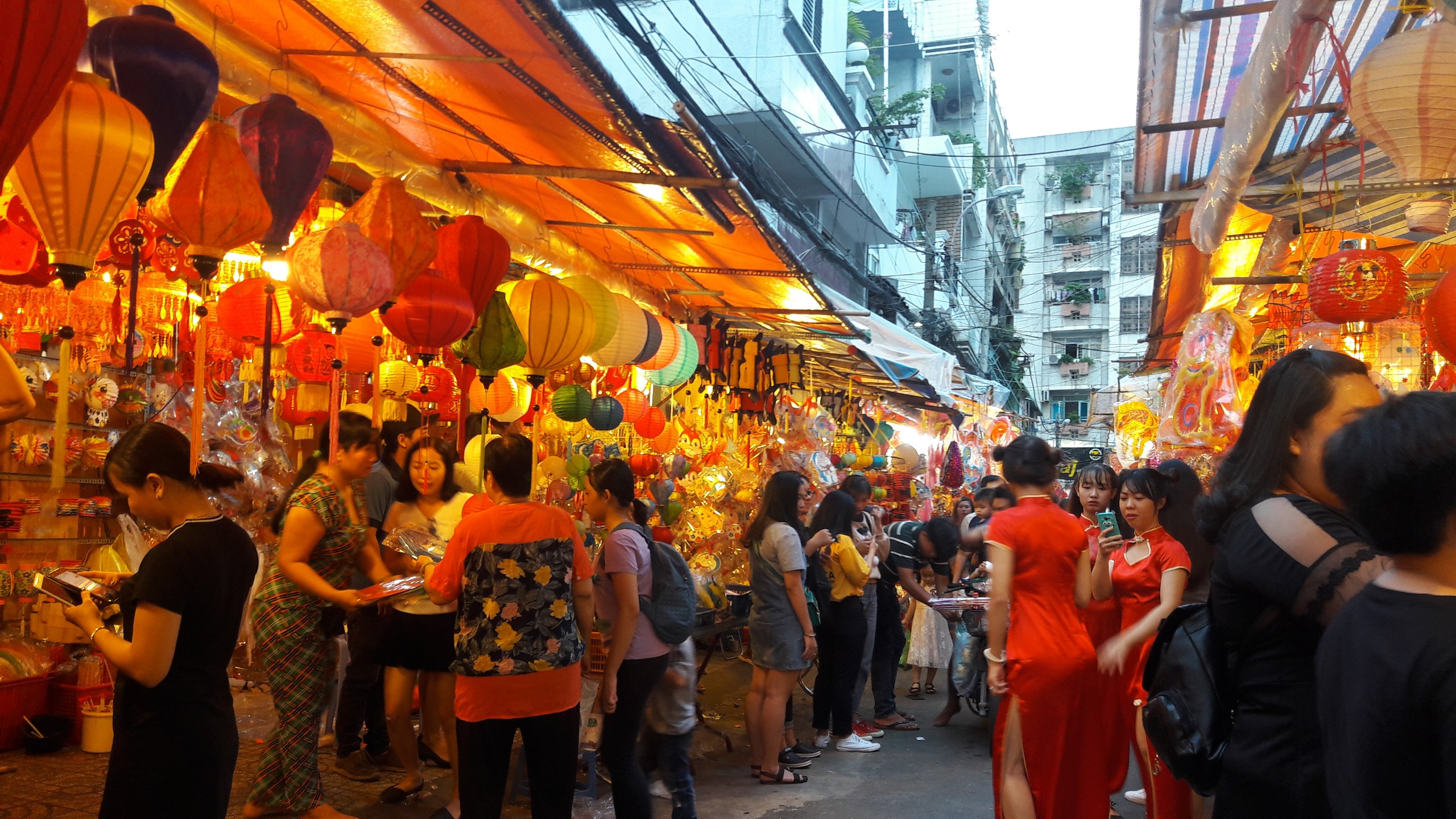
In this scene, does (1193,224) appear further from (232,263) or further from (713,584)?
(232,263)

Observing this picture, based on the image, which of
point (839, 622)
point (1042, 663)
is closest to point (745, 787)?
point (839, 622)

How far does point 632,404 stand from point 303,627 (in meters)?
3.56

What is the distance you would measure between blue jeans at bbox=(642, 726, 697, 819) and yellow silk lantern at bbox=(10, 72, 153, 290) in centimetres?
296

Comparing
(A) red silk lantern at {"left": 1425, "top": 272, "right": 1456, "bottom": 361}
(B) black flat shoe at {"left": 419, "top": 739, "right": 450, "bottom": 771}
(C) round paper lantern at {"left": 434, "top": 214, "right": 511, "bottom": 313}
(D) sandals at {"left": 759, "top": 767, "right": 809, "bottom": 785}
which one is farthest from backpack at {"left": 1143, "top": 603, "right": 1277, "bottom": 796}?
(B) black flat shoe at {"left": 419, "top": 739, "right": 450, "bottom": 771}

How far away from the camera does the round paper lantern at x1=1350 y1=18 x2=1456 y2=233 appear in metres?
2.92

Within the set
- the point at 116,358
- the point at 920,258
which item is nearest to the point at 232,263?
the point at 116,358

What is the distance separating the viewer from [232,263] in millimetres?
5371

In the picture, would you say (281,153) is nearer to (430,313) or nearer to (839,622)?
(430,313)

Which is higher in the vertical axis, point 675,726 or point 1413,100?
point 1413,100

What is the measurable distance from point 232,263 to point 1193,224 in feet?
16.5

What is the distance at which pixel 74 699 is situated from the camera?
546 centimetres

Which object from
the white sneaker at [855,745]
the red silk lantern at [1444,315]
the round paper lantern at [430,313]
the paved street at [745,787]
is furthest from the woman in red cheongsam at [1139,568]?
the round paper lantern at [430,313]

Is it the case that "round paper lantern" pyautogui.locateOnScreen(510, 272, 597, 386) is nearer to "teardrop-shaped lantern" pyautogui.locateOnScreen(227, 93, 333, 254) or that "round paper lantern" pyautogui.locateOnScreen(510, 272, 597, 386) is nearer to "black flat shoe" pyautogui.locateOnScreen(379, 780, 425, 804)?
"teardrop-shaped lantern" pyautogui.locateOnScreen(227, 93, 333, 254)

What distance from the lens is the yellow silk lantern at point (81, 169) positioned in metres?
2.09
